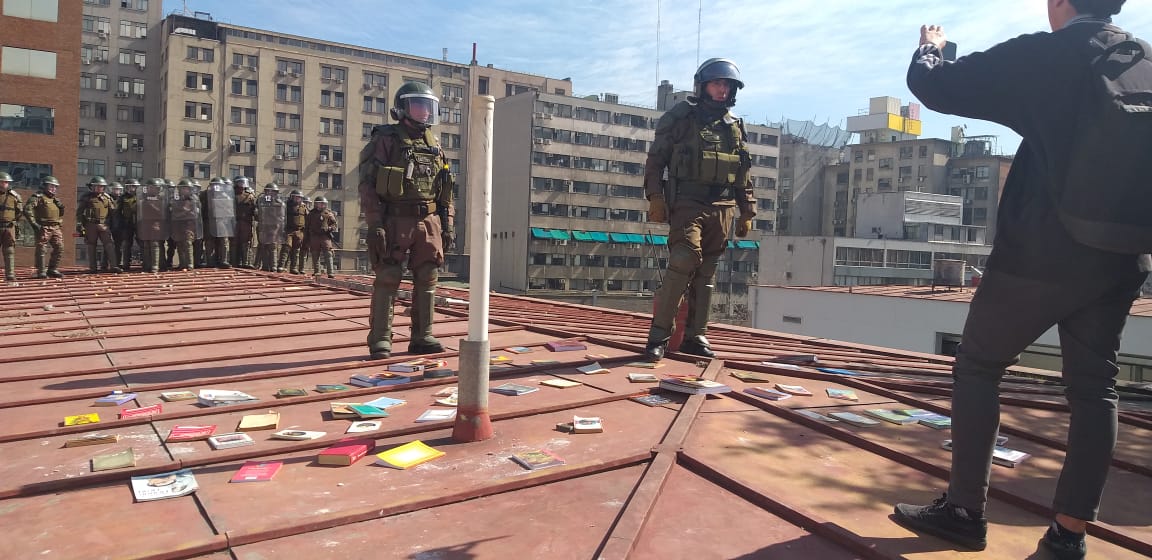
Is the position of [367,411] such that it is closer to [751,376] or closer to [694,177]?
[751,376]

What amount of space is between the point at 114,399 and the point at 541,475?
2.63 meters

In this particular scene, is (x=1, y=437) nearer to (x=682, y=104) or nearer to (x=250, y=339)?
(x=250, y=339)

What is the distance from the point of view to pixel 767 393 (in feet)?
14.1

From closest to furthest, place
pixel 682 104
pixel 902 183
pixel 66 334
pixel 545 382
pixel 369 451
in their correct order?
1. pixel 369 451
2. pixel 545 382
3. pixel 682 104
4. pixel 66 334
5. pixel 902 183

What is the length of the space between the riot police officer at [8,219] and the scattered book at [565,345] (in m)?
12.0

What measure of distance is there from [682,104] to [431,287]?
2.25 metres

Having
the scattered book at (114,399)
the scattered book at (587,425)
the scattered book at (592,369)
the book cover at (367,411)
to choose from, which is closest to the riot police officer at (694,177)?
the scattered book at (592,369)

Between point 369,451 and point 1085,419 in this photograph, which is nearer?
point 1085,419

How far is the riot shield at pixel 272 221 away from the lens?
16562 millimetres

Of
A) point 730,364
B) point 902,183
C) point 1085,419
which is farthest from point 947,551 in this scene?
point 902,183

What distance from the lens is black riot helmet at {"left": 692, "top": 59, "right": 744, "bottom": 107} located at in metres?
5.37

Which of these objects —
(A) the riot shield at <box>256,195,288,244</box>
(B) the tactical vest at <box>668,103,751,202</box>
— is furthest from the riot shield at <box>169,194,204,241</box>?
(B) the tactical vest at <box>668,103,751,202</box>

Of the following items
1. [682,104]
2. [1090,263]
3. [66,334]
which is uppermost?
[682,104]

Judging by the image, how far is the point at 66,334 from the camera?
6.71 metres
